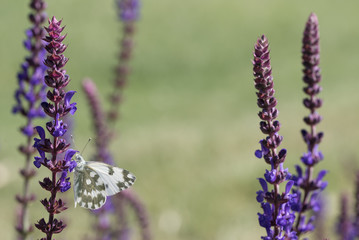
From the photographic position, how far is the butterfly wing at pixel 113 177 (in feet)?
11.2

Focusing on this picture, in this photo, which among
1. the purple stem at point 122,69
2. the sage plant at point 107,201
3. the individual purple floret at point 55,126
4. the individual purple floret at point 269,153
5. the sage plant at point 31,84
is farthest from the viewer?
the purple stem at point 122,69

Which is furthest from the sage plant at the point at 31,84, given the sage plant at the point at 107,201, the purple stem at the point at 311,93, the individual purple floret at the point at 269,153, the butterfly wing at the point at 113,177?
the individual purple floret at the point at 269,153

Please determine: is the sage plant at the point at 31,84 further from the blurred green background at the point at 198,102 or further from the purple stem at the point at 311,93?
the blurred green background at the point at 198,102

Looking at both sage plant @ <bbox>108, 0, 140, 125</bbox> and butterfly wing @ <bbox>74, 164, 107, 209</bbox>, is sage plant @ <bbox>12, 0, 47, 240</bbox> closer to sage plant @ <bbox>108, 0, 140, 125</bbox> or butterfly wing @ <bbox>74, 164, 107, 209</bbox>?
butterfly wing @ <bbox>74, 164, 107, 209</bbox>

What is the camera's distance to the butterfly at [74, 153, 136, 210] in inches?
130

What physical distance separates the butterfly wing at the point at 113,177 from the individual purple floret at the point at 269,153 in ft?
2.60

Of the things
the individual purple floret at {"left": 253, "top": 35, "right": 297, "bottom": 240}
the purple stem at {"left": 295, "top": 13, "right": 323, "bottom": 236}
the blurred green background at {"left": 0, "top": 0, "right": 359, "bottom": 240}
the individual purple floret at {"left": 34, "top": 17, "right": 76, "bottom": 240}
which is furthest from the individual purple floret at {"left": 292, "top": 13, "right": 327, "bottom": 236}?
the blurred green background at {"left": 0, "top": 0, "right": 359, "bottom": 240}

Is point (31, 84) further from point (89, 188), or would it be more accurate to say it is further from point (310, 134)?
point (310, 134)

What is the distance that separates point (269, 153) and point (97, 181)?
1.02 m

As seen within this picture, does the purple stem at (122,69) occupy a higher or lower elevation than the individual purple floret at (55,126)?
higher

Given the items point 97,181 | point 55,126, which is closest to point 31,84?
point 97,181

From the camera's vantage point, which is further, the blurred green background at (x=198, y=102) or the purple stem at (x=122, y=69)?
the blurred green background at (x=198, y=102)

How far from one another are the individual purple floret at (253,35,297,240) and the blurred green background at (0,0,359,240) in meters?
4.95

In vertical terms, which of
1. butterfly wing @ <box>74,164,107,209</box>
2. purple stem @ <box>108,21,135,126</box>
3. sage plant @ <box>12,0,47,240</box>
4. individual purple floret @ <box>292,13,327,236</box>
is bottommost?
butterfly wing @ <box>74,164,107,209</box>
